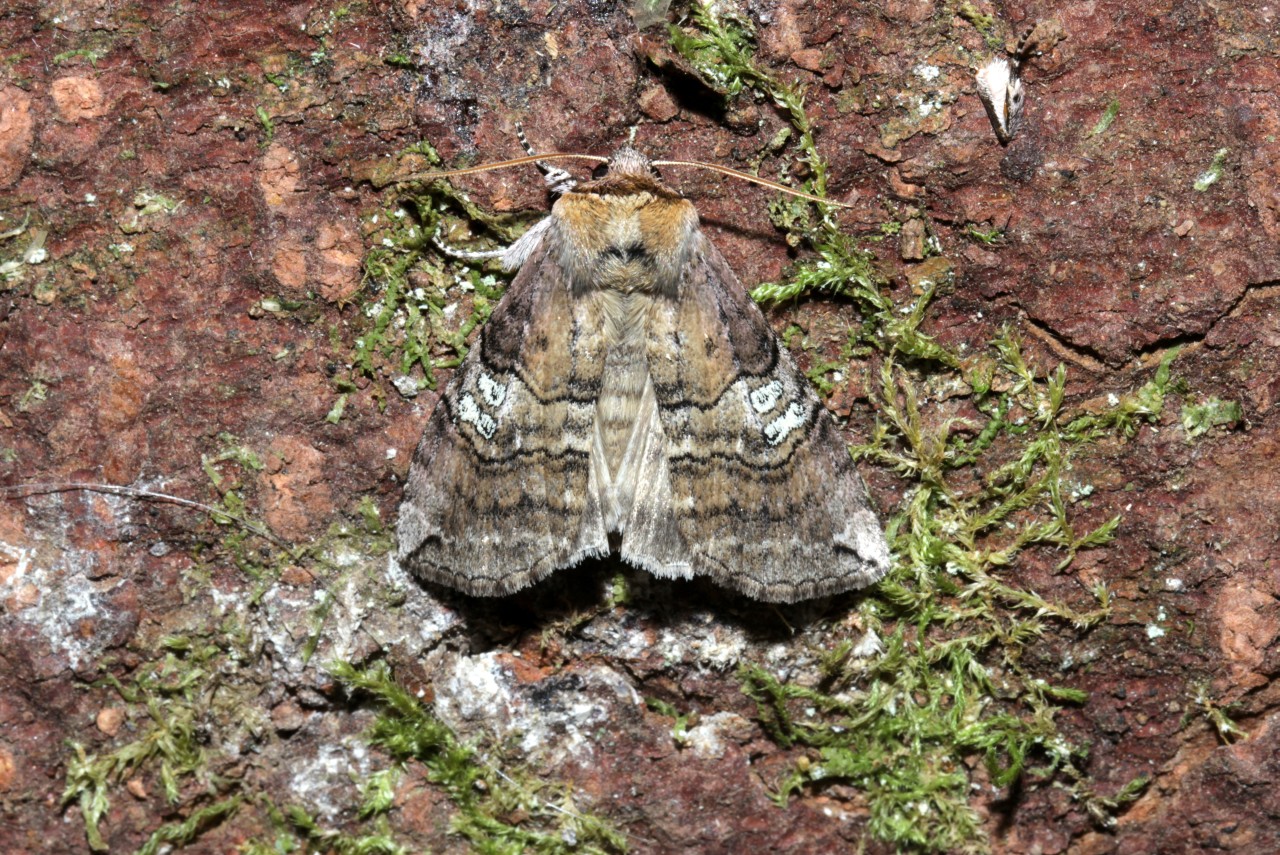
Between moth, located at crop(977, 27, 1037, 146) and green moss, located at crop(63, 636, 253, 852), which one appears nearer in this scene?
green moss, located at crop(63, 636, 253, 852)

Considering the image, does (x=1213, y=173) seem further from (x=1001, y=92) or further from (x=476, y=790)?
(x=476, y=790)

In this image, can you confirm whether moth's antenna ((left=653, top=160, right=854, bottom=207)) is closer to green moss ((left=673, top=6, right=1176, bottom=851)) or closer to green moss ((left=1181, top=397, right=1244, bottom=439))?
green moss ((left=673, top=6, right=1176, bottom=851))

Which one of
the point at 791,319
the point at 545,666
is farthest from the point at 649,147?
the point at 545,666

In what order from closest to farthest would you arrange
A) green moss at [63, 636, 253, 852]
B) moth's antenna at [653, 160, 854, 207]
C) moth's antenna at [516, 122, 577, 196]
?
green moss at [63, 636, 253, 852], moth's antenna at [653, 160, 854, 207], moth's antenna at [516, 122, 577, 196]

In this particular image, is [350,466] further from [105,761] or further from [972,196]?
[972,196]

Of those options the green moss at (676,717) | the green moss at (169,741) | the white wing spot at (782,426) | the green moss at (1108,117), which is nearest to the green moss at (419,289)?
the green moss at (169,741)

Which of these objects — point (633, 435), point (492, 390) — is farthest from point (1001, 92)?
point (492, 390)

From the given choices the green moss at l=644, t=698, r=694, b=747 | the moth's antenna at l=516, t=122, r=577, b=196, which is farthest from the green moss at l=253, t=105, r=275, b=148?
the green moss at l=644, t=698, r=694, b=747
